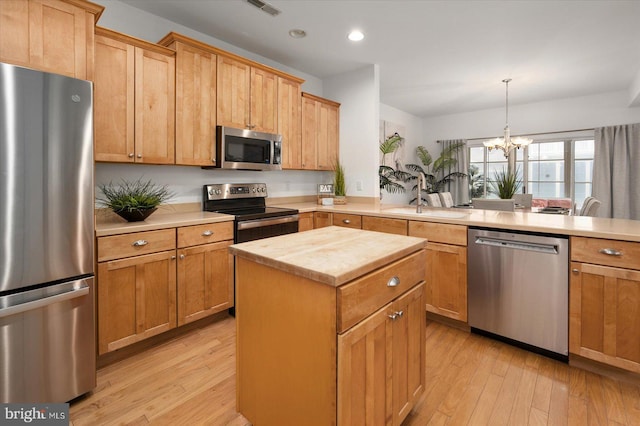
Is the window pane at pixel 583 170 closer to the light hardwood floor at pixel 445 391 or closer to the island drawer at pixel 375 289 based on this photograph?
the light hardwood floor at pixel 445 391

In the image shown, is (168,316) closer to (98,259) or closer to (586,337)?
(98,259)

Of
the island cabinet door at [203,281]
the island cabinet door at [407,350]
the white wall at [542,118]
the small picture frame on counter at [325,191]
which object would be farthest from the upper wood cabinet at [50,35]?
the white wall at [542,118]

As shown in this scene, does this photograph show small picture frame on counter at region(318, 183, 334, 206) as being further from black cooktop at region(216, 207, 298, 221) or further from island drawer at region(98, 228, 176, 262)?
island drawer at region(98, 228, 176, 262)

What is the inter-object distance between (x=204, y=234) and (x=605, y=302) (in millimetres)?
2705

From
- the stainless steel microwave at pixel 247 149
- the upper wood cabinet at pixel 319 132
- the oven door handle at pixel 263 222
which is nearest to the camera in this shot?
the oven door handle at pixel 263 222

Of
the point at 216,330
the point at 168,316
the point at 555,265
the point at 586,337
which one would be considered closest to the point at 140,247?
the point at 168,316

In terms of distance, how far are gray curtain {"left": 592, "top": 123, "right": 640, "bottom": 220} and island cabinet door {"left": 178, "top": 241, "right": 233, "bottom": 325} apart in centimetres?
609

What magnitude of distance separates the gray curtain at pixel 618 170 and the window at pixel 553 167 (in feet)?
0.81

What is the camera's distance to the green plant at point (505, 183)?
5.01m

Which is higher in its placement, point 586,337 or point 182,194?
point 182,194

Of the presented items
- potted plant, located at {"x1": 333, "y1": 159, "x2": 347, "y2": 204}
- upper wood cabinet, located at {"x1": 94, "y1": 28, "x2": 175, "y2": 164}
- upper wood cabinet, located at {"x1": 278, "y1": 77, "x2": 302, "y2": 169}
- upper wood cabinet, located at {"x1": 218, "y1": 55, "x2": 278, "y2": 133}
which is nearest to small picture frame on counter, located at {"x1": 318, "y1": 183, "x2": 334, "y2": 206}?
potted plant, located at {"x1": 333, "y1": 159, "x2": 347, "y2": 204}

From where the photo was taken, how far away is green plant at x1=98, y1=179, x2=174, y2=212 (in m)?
2.18

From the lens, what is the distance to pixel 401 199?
21.5 feet

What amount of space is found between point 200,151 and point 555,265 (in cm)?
281
